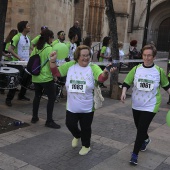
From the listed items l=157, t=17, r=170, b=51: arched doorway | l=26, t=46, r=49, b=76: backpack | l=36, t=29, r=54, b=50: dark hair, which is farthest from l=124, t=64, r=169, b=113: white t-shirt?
l=157, t=17, r=170, b=51: arched doorway

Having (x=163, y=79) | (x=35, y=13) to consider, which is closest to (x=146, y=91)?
(x=163, y=79)

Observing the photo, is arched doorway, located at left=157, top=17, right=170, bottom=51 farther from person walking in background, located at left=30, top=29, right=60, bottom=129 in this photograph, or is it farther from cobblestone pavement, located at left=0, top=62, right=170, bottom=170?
person walking in background, located at left=30, top=29, right=60, bottom=129

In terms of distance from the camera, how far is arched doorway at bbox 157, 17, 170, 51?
3725cm

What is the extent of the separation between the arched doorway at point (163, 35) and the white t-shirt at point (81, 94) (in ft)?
112

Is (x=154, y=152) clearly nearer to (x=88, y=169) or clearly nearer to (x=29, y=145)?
(x=88, y=169)

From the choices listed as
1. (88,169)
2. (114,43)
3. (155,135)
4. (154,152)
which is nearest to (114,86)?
(114,43)

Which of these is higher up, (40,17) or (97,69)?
(40,17)

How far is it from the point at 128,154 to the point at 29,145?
1.57 metres

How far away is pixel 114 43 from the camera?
360 inches

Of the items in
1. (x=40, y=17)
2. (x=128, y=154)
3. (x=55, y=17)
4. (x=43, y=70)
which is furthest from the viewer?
(x=55, y=17)

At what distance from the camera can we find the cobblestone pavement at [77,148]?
436 centimetres

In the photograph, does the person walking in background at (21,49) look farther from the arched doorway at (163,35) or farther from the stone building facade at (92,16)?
the arched doorway at (163,35)

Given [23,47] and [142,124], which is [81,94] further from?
[23,47]

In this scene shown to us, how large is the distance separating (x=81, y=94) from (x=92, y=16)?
61.8ft
